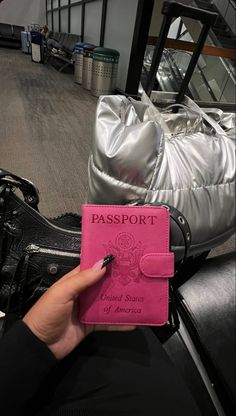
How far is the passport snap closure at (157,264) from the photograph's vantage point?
1.36 ft

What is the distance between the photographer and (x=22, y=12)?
24.9 feet

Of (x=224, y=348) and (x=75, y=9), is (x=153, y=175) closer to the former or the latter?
(x=224, y=348)

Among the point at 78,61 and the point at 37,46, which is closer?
the point at 78,61

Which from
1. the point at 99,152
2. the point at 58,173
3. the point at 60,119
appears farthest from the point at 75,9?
the point at 99,152

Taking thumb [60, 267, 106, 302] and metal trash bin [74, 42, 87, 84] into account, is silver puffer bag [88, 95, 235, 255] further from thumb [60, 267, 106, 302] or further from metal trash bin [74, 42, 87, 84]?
metal trash bin [74, 42, 87, 84]

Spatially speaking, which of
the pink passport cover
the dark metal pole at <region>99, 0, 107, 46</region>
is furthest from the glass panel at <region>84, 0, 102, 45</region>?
the pink passport cover

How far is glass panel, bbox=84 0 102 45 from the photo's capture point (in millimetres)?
3790

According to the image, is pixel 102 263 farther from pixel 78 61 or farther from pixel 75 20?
pixel 75 20

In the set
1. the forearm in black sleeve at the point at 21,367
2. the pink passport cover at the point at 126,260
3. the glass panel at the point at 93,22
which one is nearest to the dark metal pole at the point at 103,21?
the glass panel at the point at 93,22

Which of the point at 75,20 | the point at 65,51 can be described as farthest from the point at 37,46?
the point at 75,20

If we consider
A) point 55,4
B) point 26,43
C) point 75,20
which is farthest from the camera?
point 55,4

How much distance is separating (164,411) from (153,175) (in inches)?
18.0

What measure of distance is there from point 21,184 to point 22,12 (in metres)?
9.42

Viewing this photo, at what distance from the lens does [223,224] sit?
64cm
